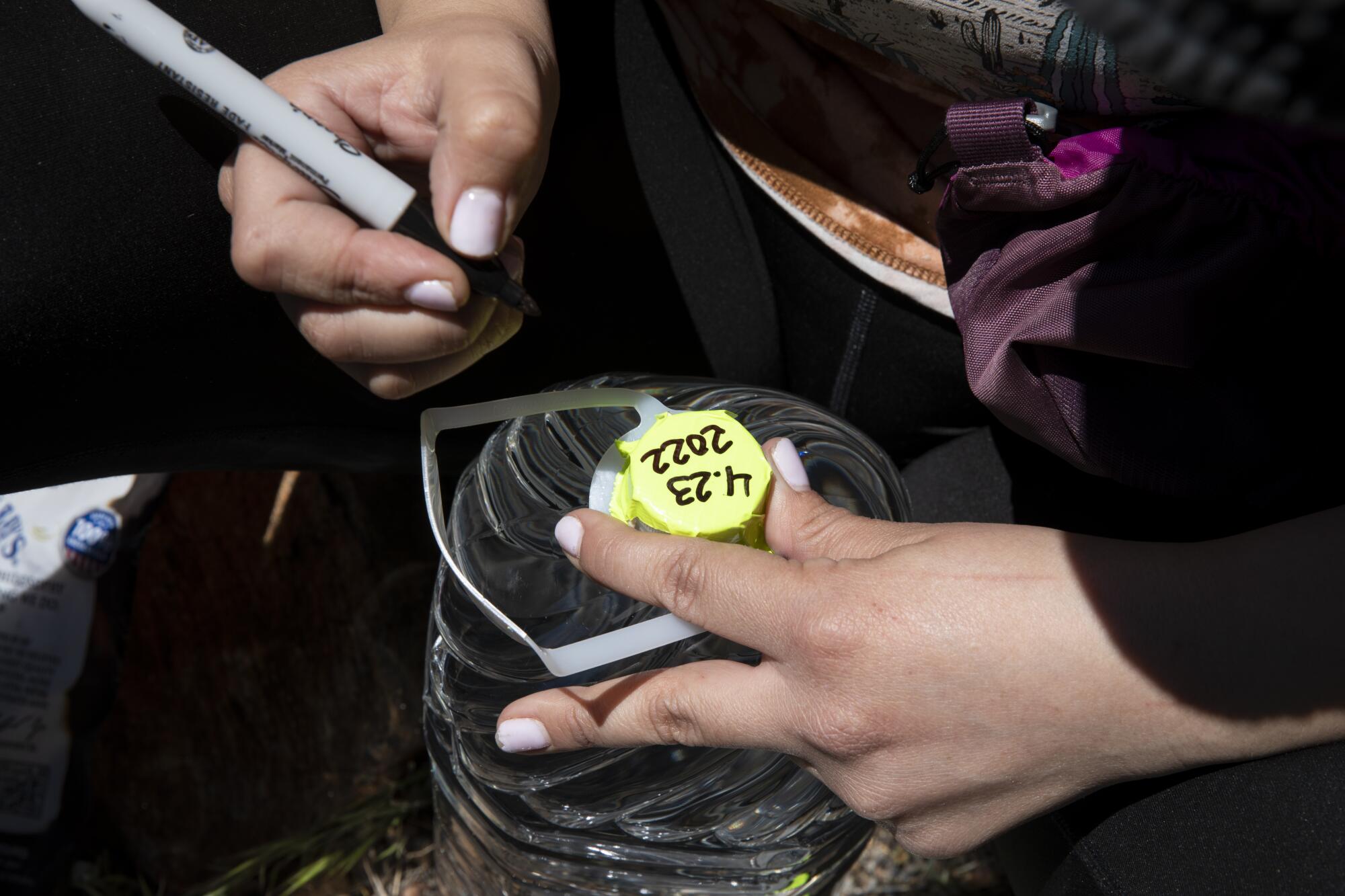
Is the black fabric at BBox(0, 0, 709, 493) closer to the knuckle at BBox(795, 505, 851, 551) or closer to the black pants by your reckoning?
the black pants

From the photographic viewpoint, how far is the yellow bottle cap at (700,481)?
588mm

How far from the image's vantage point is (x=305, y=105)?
569 mm

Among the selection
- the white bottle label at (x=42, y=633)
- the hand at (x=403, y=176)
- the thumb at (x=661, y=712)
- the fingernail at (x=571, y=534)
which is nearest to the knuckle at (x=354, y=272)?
the hand at (x=403, y=176)

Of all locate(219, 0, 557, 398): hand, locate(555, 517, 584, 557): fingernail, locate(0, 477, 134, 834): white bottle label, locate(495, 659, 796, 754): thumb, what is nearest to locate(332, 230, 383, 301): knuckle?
locate(219, 0, 557, 398): hand

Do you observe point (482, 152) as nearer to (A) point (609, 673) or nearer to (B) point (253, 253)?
(B) point (253, 253)

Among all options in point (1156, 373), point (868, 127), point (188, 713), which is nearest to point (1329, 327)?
point (1156, 373)

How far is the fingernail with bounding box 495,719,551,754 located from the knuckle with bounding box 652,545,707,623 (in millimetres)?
136

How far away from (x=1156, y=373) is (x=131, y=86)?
2.33ft

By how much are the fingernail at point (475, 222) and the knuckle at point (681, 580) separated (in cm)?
21

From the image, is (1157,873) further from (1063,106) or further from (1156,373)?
(1063,106)

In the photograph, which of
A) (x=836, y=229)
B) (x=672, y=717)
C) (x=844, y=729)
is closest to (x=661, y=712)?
(x=672, y=717)

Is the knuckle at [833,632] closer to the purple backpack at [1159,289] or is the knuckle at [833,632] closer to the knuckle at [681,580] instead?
the knuckle at [681,580]

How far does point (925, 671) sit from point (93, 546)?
1003 millimetres

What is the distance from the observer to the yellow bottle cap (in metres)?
0.59
